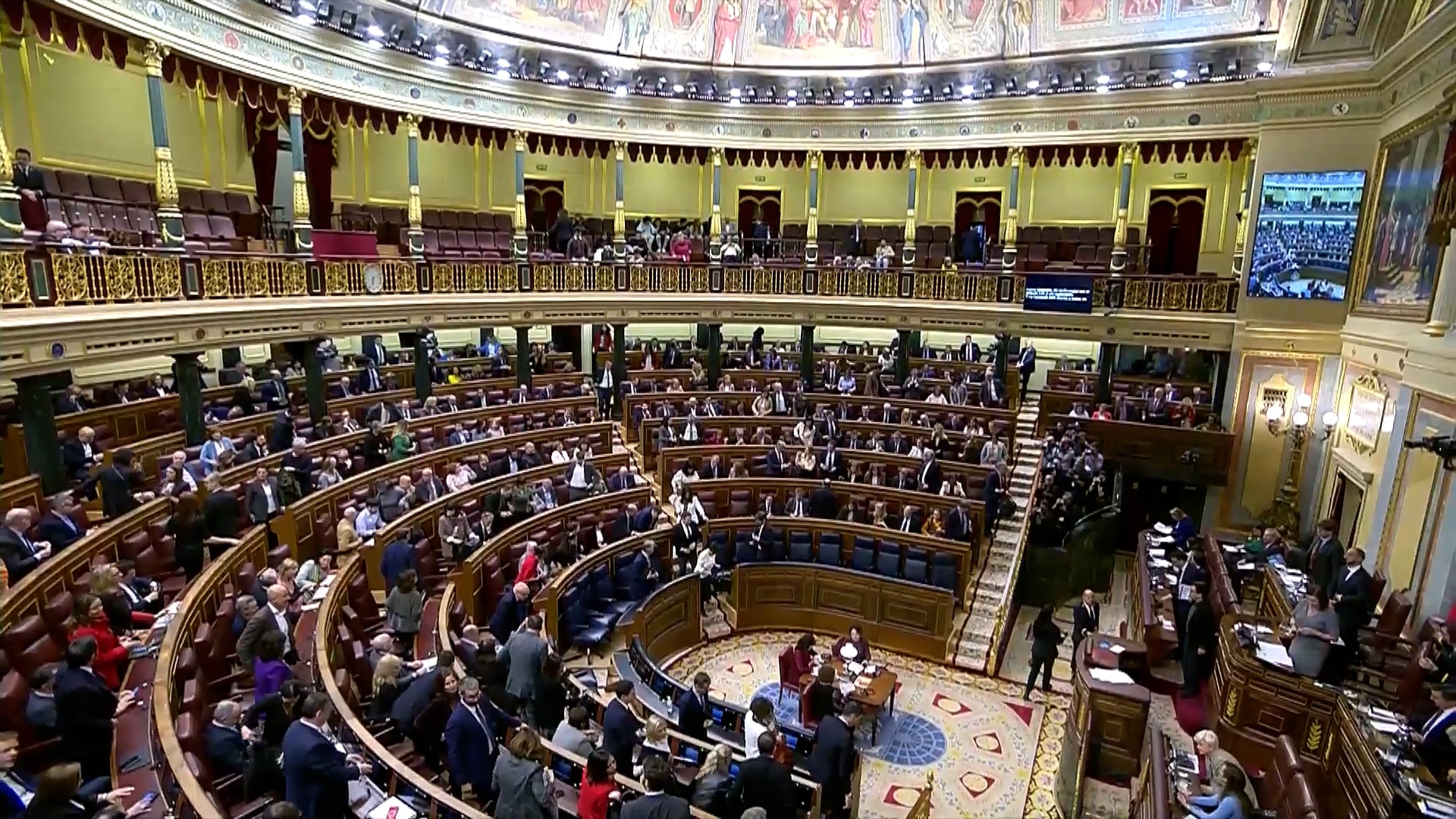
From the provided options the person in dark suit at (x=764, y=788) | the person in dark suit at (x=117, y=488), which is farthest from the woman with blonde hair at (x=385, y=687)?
the person in dark suit at (x=117, y=488)

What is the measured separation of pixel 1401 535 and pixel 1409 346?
227 cm

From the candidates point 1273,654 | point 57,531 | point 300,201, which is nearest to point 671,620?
point 57,531

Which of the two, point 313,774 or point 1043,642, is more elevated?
point 313,774

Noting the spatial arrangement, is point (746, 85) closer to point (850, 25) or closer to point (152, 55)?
point (850, 25)

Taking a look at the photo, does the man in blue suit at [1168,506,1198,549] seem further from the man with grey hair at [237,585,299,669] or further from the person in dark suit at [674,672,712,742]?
the man with grey hair at [237,585,299,669]

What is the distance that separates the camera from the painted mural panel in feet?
52.3

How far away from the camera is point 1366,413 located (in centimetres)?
1084

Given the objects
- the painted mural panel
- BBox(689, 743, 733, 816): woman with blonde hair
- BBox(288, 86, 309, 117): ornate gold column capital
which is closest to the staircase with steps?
BBox(689, 743, 733, 816): woman with blonde hair

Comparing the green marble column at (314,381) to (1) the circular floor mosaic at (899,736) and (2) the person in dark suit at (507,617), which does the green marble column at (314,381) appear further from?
(1) the circular floor mosaic at (899,736)

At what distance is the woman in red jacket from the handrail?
272 mm

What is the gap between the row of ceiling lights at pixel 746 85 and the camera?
14.4 metres

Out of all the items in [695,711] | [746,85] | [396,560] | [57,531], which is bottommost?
[695,711]

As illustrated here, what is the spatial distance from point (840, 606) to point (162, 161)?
11776mm

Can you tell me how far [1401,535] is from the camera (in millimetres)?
8758
